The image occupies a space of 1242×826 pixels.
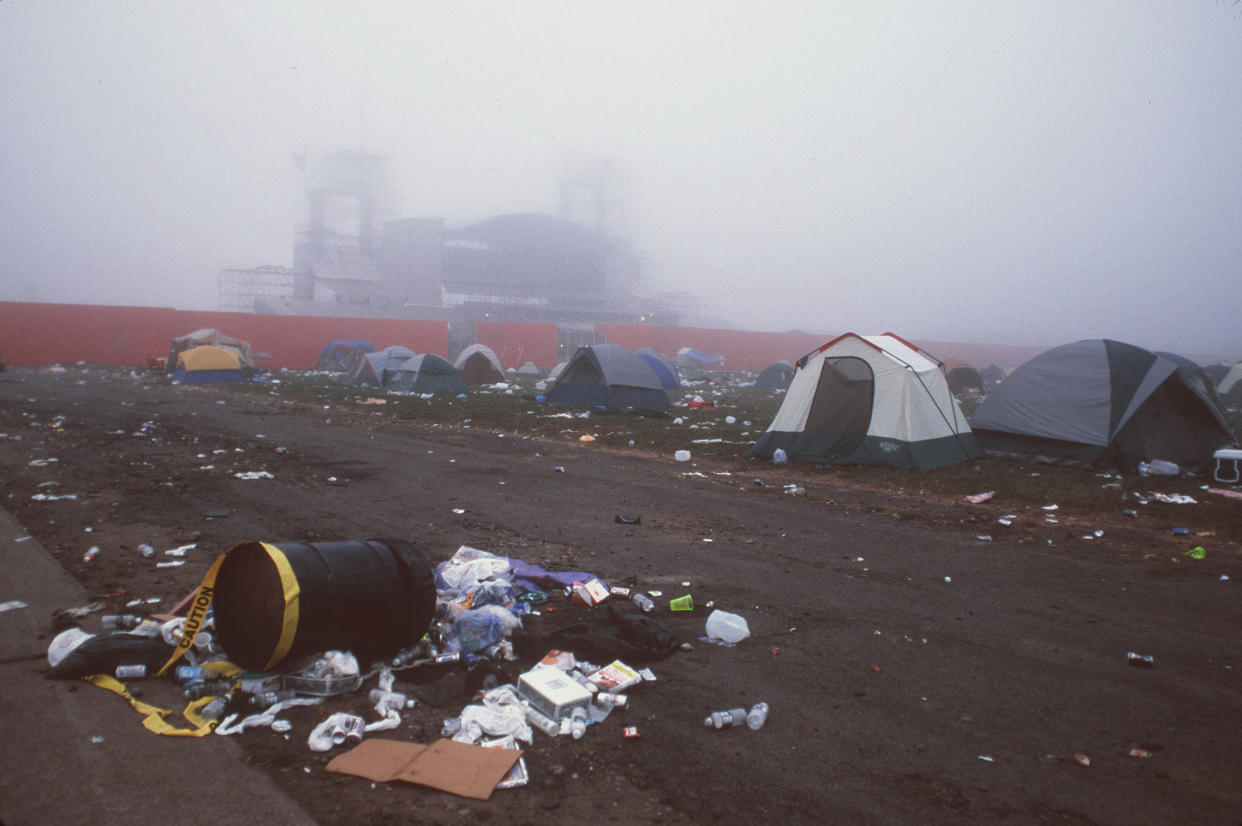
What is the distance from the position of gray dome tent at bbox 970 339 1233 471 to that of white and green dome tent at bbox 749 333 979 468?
1098 millimetres

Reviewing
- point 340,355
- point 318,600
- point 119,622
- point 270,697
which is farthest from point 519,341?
point 270,697

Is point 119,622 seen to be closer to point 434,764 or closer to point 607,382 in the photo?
point 434,764

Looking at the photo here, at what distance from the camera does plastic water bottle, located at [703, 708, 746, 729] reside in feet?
11.0

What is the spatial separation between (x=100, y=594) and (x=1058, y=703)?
580 cm

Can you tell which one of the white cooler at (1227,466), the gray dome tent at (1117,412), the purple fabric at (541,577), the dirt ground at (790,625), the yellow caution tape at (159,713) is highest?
the gray dome tent at (1117,412)

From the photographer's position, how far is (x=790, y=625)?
4.59m

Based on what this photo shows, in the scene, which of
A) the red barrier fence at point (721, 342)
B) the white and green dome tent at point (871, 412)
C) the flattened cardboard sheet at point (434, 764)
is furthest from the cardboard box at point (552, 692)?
the red barrier fence at point (721, 342)

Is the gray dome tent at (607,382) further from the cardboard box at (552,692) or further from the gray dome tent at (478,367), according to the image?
the cardboard box at (552,692)

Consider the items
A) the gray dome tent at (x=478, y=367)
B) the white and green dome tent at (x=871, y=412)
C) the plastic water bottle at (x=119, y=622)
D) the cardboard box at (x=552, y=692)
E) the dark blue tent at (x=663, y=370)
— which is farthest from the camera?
the gray dome tent at (x=478, y=367)

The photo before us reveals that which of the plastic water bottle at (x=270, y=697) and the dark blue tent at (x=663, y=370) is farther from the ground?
the dark blue tent at (x=663, y=370)

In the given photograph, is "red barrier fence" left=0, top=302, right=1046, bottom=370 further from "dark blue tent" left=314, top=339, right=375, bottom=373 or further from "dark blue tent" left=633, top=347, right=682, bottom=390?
"dark blue tent" left=633, top=347, right=682, bottom=390

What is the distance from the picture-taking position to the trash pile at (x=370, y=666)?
316 centimetres

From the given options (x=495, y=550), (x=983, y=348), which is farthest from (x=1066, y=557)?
(x=983, y=348)

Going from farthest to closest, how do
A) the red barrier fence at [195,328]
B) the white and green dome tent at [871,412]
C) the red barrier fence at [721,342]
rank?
the red barrier fence at [721,342], the red barrier fence at [195,328], the white and green dome tent at [871,412]
